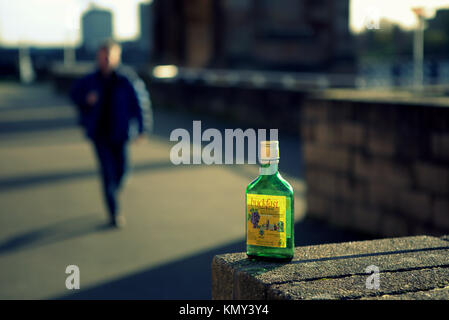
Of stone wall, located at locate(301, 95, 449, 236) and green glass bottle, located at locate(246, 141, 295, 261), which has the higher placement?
green glass bottle, located at locate(246, 141, 295, 261)

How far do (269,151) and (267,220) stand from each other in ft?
0.82

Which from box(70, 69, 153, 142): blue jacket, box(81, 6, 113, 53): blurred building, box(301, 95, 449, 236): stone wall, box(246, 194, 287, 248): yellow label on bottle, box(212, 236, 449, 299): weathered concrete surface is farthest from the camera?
box(81, 6, 113, 53): blurred building

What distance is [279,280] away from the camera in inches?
92.1

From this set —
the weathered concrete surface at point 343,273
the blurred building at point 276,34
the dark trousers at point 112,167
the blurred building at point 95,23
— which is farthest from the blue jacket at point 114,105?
the blurred building at point 95,23

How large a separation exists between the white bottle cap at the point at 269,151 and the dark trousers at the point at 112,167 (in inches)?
207

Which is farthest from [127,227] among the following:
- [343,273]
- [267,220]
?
[343,273]

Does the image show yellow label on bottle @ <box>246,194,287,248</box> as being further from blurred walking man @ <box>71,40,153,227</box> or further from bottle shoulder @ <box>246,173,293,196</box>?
blurred walking man @ <box>71,40,153,227</box>

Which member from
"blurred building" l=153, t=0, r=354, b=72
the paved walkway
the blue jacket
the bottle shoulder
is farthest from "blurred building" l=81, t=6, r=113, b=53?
the bottle shoulder

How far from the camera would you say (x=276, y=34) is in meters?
41.3

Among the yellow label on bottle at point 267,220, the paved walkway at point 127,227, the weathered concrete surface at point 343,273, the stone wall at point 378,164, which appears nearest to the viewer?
the weathered concrete surface at point 343,273

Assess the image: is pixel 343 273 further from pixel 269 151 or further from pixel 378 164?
pixel 378 164

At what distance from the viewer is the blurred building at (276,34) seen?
41.0 m

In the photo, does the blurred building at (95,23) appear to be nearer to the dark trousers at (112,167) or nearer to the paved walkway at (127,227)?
the paved walkway at (127,227)

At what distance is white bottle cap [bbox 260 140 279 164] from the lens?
260 cm
